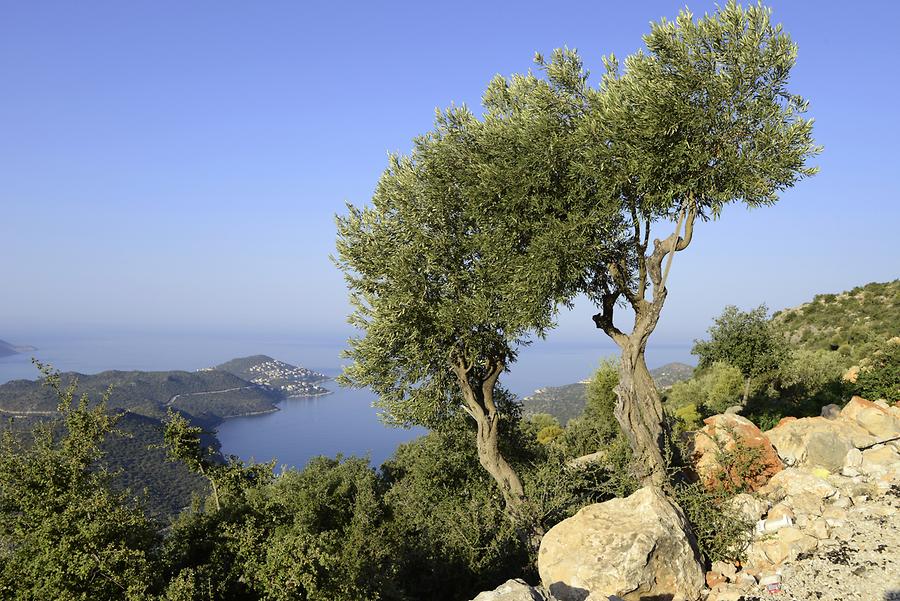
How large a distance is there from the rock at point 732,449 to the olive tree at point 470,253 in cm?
610

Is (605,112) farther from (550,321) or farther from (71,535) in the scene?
(71,535)

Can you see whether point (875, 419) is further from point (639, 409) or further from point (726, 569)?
point (726, 569)

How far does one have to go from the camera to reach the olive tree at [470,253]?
14266 millimetres

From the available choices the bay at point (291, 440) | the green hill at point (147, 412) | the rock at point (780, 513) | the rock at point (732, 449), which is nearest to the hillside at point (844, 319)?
the rock at point (732, 449)

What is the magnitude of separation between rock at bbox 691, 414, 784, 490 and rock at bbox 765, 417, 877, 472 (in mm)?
554

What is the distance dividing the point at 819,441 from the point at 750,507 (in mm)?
4429

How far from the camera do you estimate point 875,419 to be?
1594 centimetres

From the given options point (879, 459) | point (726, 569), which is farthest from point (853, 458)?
point (726, 569)

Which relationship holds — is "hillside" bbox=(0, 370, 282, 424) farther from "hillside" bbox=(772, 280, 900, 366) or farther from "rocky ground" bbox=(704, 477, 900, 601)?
"rocky ground" bbox=(704, 477, 900, 601)

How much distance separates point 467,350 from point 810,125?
11.4m

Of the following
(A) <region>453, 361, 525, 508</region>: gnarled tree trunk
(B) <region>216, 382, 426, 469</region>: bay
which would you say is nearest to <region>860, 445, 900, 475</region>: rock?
(A) <region>453, 361, 525, 508</region>: gnarled tree trunk

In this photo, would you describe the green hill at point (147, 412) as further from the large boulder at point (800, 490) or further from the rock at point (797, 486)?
the rock at point (797, 486)

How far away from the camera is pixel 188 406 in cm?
16412

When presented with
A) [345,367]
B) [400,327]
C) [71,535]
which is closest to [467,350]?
[400,327]
